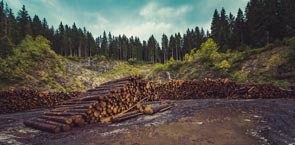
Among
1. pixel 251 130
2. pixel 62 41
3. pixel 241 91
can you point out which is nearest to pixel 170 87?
pixel 241 91

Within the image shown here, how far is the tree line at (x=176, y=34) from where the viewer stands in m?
30.7

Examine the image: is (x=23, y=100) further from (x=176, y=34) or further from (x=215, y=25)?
(x=176, y=34)

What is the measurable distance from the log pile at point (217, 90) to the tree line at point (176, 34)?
1944 cm

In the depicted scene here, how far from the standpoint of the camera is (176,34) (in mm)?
77250

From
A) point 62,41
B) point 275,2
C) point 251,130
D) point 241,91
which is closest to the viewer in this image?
point 251,130

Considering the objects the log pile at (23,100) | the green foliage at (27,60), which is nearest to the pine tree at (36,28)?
the green foliage at (27,60)

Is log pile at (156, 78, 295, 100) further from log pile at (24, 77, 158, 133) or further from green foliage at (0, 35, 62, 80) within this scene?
green foliage at (0, 35, 62, 80)

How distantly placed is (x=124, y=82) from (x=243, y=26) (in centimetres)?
3706

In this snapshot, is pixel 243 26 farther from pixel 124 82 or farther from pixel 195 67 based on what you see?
pixel 124 82

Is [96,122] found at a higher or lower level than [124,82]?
lower

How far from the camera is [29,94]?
13.2m

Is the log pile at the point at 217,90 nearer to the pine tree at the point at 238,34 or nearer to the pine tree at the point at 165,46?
the pine tree at the point at 238,34

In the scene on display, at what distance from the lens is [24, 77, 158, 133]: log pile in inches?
241

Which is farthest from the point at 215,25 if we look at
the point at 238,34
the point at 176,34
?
the point at 176,34
